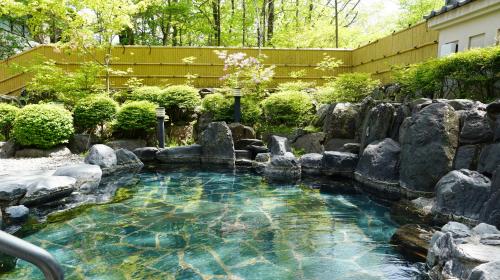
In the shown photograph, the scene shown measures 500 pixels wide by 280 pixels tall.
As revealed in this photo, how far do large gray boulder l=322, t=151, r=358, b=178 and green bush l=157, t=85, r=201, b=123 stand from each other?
5919mm

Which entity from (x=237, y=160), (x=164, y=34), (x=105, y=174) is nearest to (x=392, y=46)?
(x=237, y=160)

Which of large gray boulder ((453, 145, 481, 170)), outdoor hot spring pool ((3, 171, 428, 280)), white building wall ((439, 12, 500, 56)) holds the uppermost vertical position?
white building wall ((439, 12, 500, 56))

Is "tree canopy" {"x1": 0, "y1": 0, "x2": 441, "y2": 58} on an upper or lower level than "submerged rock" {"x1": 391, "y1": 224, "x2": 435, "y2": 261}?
upper

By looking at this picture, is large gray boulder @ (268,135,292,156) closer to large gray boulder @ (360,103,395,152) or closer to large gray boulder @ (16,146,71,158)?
large gray boulder @ (360,103,395,152)

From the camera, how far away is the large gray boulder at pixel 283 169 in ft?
31.7

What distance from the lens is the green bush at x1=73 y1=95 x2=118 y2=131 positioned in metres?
12.8

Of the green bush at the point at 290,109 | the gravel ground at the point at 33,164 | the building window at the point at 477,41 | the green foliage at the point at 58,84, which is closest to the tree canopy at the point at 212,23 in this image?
the green foliage at the point at 58,84

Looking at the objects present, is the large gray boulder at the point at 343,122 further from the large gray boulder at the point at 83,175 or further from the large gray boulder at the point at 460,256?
the large gray boulder at the point at 460,256

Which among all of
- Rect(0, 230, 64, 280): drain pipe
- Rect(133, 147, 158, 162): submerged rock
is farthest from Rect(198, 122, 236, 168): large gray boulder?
Rect(0, 230, 64, 280): drain pipe

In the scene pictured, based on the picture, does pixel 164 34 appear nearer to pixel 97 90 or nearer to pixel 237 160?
pixel 97 90

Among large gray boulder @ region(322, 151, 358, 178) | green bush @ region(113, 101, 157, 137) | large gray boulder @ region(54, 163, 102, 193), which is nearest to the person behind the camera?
large gray boulder @ region(54, 163, 102, 193)

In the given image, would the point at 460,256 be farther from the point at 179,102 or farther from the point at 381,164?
the point at 179,102

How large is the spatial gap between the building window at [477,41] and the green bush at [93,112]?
1093cm

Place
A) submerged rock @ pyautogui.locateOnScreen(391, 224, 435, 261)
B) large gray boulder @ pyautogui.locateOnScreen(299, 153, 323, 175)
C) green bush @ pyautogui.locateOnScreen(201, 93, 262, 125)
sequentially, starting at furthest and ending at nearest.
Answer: green bush @ pyautogui.locateOnScreen(201, 93, 262, 125) < large gray boulder @ pyautogui.locateOnScreen(299, 153, 323, 175) < submerged rock @ pyautogui.locateOnScreen(391, 224, 435, 261)
